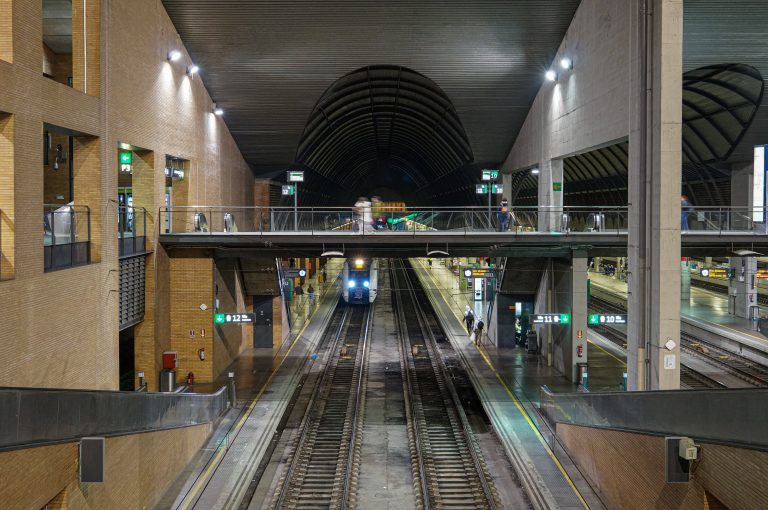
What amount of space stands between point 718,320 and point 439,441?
20945mm

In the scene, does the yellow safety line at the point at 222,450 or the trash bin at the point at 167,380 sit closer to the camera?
the yellow safety line at the point at 222,450

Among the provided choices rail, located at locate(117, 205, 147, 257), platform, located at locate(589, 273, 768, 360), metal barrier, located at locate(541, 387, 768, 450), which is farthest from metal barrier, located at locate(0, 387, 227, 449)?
platform, located at locate(589, 273, 768, 360)

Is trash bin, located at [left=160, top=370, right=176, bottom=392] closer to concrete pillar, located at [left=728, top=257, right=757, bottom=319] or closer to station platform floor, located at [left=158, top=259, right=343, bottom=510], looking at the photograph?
station platform floor, located at [left=158, top=259, right=343, bottom=510]

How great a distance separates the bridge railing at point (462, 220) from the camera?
2248 centimetres

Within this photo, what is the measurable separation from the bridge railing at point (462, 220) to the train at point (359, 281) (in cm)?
1798

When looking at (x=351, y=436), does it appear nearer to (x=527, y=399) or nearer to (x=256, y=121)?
(x=527, y=399)

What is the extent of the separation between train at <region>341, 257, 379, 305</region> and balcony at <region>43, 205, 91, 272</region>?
2449cm

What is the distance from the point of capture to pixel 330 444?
60.2 feet

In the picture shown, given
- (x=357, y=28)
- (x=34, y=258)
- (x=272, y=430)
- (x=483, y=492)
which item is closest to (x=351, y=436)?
(x=272, y=430)

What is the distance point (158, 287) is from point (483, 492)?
1205 centimetres

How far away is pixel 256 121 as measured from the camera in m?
31.4

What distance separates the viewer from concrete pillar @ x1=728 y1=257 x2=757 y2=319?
33812mm

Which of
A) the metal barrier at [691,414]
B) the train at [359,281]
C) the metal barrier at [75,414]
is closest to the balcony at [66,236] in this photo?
the metal barrier at [75,414]

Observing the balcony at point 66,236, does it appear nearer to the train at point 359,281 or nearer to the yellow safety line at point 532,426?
the yellow safety line at point 532,426
